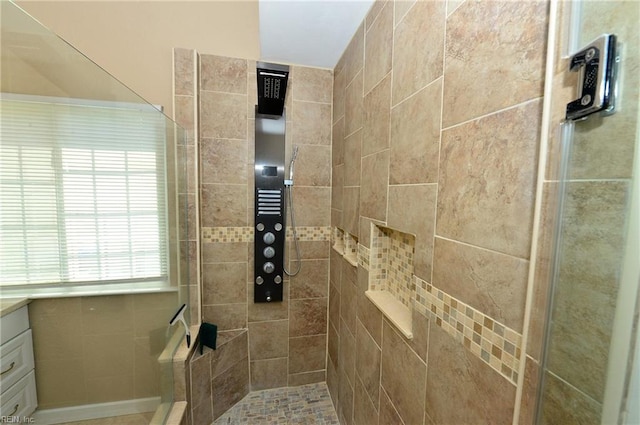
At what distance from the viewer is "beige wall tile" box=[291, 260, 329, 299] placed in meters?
2.11

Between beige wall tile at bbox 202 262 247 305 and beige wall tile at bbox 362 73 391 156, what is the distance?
1.42 meters

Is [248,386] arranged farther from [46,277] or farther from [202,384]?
[46,277]

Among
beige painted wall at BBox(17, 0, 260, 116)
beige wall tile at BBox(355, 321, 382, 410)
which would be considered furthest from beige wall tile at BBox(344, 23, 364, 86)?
beige wall tile at BBox(355, 321, 382, 410)

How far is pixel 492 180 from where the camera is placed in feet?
1.95

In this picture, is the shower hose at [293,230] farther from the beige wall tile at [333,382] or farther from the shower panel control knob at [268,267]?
the beige wall tile at [333,382]

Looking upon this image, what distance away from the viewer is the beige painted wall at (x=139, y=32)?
1.75 m

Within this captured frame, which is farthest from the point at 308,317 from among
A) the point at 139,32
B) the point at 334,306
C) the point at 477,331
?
the point at 139,32

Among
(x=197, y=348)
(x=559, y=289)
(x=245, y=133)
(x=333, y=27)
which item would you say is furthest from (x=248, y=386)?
(x=333, y=27)

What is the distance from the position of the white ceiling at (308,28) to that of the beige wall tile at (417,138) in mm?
742

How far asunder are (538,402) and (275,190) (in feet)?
5.93

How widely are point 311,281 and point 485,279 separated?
166 centimetres

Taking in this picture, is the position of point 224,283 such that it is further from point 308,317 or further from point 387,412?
point 387,412

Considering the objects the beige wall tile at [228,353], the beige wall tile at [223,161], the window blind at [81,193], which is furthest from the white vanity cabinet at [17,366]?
the beige wall tile at [223,161]

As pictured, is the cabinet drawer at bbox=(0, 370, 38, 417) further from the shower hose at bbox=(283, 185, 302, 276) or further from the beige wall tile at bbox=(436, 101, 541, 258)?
the beige wall tile at bbox=(436, 101, 541, 258)
